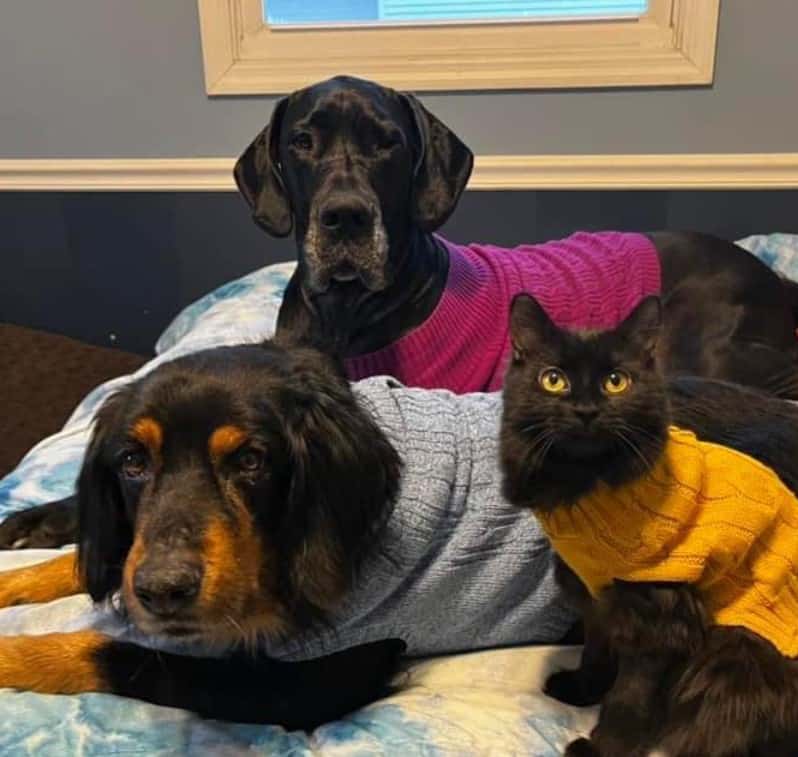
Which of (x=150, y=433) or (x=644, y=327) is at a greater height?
(x=644, y=327)


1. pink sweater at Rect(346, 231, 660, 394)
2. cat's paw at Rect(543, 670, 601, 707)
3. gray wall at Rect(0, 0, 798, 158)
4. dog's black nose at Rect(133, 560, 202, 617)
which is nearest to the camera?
dog's black nose at Rect(133, 560, 202, 617)

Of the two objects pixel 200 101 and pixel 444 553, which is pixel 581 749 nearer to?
pixel 444 553

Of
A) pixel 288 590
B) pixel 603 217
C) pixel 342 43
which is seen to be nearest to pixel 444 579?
pixel 288 590

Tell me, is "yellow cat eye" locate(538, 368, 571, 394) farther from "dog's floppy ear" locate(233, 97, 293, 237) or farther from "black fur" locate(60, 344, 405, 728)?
"dog's floppy ear" locate(233, 97, 293, 237)

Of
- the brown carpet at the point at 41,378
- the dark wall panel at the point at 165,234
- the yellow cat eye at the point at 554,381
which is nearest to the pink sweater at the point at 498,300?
the dark wall panel at the point at 165,234

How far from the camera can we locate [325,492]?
1.32 m

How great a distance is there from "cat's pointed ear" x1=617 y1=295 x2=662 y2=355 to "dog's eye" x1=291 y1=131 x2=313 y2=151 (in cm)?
103

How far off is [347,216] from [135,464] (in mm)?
861

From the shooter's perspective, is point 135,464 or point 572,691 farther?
point 572,691

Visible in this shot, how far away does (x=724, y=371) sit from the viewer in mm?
2230

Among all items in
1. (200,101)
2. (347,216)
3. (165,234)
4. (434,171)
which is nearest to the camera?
(347,216)

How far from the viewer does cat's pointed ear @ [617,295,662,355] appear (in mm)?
1258

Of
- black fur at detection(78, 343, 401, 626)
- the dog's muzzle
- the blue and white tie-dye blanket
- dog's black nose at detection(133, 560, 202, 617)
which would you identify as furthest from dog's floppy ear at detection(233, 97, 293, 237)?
dog's black nose at detection(133, 560, 202, 617)

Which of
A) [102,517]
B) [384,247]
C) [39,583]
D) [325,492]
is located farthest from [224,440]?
[384,247]
